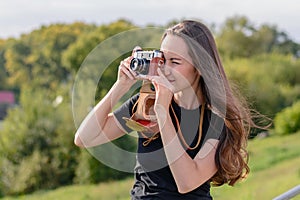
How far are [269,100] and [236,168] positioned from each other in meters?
30.8

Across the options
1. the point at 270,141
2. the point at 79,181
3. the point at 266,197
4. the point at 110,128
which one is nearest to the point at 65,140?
the point at 79,181

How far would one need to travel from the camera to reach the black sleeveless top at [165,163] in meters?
2.25

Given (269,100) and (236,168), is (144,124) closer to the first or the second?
(236,168)

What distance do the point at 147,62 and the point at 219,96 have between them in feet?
0.93

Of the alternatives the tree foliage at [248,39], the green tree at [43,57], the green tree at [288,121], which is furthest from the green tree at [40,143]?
A: the green tree at [43,57]

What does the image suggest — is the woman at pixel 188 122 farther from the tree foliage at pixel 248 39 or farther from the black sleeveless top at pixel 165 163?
the tree foliage at pixel 248 39

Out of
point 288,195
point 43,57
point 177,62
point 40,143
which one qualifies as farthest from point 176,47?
point 43,57

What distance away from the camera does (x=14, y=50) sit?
203 ft

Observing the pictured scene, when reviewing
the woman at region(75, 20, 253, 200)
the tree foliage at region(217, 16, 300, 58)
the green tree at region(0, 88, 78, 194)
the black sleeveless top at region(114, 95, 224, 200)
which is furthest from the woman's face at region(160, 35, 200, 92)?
the tree foliage at region(217, 16, 300, 58)

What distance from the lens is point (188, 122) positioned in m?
2.30

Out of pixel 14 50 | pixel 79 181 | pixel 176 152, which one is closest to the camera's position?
pixel 176 152

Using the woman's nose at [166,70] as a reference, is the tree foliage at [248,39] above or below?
below

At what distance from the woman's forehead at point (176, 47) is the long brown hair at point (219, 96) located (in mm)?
14

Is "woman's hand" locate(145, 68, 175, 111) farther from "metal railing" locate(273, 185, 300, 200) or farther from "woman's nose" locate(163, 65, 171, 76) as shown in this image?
"metal railing" locate(273, 185, 300, 200)
